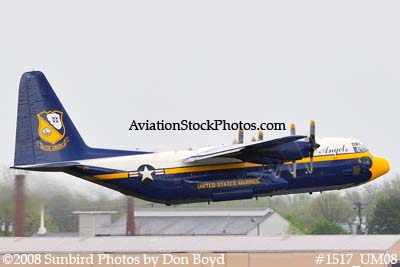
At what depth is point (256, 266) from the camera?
56938 millimetres

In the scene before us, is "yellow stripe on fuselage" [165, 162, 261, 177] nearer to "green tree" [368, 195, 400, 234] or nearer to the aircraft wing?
the aircraft wing

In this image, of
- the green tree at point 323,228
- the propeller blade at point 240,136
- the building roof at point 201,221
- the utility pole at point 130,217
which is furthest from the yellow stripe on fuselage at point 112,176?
the building roof at point 201,221

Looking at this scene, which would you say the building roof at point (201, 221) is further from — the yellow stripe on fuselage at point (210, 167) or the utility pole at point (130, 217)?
the yellow stripe on fuselage at point (210, 167)

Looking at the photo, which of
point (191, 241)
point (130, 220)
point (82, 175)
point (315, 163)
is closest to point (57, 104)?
point (82, 175)

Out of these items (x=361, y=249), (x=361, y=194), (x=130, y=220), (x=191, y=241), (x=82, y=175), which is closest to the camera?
(x=82, y=175)

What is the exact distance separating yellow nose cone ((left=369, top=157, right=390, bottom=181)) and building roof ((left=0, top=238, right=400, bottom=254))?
551 centimetres

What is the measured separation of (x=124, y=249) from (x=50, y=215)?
36.2ft

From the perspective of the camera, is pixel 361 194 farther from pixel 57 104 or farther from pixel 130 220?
pixel 57 104

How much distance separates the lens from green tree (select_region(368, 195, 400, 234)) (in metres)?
72.2

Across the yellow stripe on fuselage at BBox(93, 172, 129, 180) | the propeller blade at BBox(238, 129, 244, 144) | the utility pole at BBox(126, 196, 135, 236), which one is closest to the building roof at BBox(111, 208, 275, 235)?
the utility pole at BBox(126, 196, 135, 236)

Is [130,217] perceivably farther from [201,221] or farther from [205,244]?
[201,221]

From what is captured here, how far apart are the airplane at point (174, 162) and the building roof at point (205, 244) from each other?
827 cm

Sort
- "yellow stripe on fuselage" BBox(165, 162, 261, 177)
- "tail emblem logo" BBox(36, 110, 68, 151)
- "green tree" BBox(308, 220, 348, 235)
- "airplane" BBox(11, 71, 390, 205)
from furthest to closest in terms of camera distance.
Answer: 1. "green tree" BBox(308, 220, 348, 235)
2. "tail emblem logo" BBox(36, 110, 68, 151)
3. "yellow stripe on fuselage" BBox(165, 162, 261, 177)
4. "airplane" BBox(11, 71, 390, 205)

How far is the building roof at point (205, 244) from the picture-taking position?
188 feet
